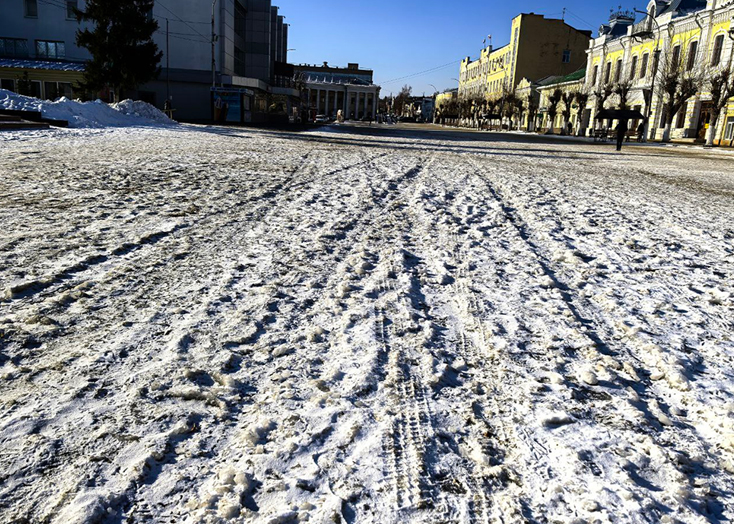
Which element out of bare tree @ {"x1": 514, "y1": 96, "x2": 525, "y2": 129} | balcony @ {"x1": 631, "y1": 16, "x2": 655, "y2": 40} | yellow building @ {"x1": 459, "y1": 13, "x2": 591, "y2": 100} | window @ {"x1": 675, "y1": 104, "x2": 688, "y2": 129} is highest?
yellow building @ {"x1": 459, "y1": 13, "x2": 591, "y2": 100}

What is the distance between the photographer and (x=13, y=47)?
45.5m

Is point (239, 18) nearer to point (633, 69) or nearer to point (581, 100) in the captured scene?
point (581, 100)

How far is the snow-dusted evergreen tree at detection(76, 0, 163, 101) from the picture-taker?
32000mm

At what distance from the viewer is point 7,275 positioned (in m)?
3.89

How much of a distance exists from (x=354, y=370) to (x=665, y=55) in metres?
47.7

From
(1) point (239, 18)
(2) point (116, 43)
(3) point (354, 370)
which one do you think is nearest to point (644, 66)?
(1) point (239, 18)

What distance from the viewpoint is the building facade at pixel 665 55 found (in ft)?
120

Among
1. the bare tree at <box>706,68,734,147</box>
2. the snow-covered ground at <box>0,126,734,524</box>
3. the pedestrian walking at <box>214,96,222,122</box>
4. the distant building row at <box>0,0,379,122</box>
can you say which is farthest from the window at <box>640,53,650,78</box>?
the snow-covered ground at <box>0,126,734,524</box>

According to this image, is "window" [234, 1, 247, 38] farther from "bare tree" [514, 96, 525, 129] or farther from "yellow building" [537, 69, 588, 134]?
"bare tree" [514, 96, 525, 129]

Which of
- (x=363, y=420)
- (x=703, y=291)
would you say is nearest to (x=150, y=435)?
(x=363, y=420)

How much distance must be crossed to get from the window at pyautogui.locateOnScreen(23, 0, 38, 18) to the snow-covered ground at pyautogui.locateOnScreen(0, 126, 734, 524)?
49351 mm

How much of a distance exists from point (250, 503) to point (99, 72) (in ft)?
120

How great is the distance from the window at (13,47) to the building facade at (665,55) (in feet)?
160

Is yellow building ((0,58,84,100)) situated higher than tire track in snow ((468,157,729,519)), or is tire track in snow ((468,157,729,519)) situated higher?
yellow building ((0,58,84,100))
